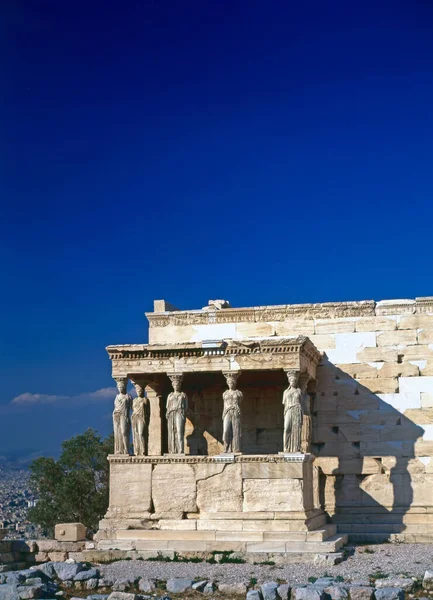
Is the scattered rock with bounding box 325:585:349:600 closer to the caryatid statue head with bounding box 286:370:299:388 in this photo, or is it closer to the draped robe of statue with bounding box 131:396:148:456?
the caryatid statue head with bounding box 286:370:299:388

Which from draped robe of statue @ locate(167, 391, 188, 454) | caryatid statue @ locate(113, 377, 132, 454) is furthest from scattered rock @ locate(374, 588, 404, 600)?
caryatid statue @ locate(113, 377, 132, 454)

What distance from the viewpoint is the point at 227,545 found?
15.6 meters

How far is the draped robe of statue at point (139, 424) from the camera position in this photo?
17.5 meters

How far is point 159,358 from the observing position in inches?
687

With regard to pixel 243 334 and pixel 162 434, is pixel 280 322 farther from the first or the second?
pixel 162 434

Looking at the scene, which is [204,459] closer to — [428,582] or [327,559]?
[327,559]

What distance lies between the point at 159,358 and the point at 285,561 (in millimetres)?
4573

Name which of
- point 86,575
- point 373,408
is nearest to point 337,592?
point 86,575

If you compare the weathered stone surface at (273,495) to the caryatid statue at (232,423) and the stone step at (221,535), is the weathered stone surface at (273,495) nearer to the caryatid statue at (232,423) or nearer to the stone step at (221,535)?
the stone step at (221,535)

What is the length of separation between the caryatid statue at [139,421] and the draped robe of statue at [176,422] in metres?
0.63

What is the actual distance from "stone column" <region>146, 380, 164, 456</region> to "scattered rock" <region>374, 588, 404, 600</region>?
8.17 meters

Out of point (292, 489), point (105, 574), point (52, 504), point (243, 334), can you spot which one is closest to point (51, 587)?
point (105, 574)

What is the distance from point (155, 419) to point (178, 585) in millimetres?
6770

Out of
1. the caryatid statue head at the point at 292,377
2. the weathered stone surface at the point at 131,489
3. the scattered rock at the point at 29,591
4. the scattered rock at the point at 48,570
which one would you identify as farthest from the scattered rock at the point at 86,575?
the caryatid statue head at the point at 292,377
